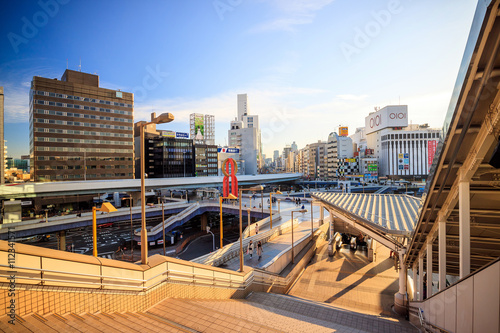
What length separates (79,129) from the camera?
192 feet

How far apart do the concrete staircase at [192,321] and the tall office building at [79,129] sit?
195 ft

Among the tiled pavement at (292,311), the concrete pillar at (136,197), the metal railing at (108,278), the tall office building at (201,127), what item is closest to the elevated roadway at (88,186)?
the concrete pillar at (136,197)

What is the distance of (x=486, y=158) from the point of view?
19.7 feet

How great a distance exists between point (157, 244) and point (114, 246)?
19.6 feet

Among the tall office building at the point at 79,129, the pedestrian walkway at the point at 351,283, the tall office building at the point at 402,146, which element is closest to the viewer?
the pedestrian walkway at the point at 351,283

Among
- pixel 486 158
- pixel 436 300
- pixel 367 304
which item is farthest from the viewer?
pixel 367 304

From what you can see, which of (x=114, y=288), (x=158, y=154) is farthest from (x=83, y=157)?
(x=114, y=288)

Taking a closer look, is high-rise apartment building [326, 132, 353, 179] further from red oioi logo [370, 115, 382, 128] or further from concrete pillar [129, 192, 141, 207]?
concrete pillar [129, 192, 141, 207]

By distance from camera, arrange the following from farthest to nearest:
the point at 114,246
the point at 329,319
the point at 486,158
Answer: the point at 114,246 → the point at 329,319 → the point at 486,158

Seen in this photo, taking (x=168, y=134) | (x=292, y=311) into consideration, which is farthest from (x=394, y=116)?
(x=292, y=311)

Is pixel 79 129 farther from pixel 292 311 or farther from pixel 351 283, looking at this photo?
pixel 292 311

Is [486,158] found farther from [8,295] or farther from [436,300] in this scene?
[8,295]

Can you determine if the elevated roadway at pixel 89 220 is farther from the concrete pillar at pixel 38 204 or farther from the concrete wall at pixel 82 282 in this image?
the concrete wall at pixel 82 282

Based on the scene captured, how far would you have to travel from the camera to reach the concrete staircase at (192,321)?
459 centimetres
